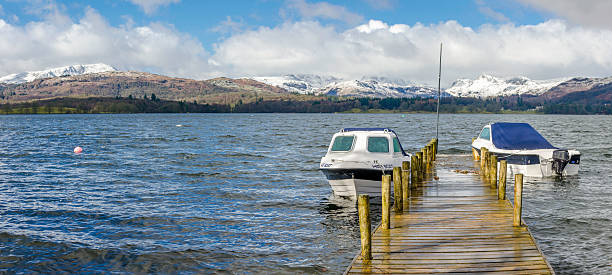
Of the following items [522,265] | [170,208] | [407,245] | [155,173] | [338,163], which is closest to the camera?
[522,265]

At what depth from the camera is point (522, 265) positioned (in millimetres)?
10664

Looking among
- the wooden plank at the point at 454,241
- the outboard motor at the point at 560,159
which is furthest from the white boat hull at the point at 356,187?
the outboard motor at the point at 560,159

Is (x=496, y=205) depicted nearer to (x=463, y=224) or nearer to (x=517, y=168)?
(x=463, y=224)

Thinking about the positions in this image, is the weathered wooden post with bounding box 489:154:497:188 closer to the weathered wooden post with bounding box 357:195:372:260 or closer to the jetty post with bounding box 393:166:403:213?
the jetty post with bounding box 393:166:403:213

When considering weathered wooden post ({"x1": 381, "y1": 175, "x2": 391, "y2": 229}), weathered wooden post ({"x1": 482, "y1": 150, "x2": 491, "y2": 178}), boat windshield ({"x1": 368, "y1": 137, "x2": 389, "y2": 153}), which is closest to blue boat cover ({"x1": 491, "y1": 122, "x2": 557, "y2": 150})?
weathered wooden post ({"x1": 482, "y1": 150, "x2": 491, "y2": 178})

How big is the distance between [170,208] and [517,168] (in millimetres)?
20790

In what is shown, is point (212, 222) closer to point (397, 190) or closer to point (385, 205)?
point (397, 190)

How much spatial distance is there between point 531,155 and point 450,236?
1895cm

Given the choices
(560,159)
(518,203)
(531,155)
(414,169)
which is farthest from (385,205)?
(560,159)

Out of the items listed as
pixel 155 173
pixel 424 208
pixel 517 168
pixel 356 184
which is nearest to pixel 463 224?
pixel 424 208

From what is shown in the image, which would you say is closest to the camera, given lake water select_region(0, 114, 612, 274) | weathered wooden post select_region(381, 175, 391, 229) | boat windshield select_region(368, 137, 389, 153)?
weathered wooden post select_region(381, 175, 391, 229)

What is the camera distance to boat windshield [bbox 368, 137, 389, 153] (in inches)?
915

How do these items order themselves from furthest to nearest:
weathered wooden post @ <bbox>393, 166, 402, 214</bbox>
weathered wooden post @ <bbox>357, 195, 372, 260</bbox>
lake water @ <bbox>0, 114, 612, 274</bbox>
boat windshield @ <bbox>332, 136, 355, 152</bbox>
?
boat windshield @ <bbox>332, 136, 355, 152</bbox> → weathered wooden post @ <bbox>393, 166, 402, 214</bbox> → lake water @ <bbox>0, 114, 612, 274</bbox> → weathered wooden post @ <bbox>357, 195, 372, 260</bbox>

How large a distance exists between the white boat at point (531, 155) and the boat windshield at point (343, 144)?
1124 centimetres
